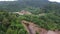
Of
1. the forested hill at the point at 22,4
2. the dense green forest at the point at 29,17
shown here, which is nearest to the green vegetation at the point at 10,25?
the dense green forest at the point at 29,17

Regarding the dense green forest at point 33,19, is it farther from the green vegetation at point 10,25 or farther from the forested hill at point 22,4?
the forested hill at point 22,4

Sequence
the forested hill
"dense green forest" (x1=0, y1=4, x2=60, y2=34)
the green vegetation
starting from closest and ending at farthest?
the green vegetation, "dense green forest" (x1=0, y1=4, x2=60, y2=34), the forested hill

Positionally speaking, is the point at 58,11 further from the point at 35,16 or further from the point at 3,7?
the point at 3,7

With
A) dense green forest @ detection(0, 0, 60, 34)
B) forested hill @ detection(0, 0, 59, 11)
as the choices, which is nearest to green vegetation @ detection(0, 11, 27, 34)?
dense green forest @ detection(0, 0, 60, 34)

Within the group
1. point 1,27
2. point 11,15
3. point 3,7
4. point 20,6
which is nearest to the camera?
point 1,27

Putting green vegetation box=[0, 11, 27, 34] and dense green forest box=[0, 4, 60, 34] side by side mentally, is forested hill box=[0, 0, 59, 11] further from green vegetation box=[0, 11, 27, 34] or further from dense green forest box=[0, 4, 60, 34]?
green vegetation box=[0, 11, 27, 34]

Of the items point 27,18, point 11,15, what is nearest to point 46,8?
point 27,18

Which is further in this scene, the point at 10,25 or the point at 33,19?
the point at 33,19

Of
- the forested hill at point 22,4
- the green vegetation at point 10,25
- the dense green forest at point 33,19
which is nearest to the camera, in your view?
the green vegetation at point 10,25

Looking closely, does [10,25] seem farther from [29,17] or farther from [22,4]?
[22,4]

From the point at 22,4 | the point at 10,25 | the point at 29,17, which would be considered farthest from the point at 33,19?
the point at 22,4

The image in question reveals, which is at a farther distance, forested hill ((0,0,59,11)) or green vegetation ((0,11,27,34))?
forested hill ((0,0,59,11))
